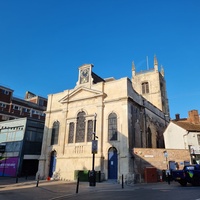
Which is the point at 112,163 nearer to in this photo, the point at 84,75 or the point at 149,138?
the point at 149,138

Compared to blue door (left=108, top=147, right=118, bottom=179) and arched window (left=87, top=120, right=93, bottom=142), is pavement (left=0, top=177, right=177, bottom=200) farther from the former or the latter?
arched window (left=87, top=120, right=93, bottom=142)

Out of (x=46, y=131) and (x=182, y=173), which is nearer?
(x=182, y=173)

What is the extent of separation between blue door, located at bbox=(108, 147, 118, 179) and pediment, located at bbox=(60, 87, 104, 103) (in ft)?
22.5

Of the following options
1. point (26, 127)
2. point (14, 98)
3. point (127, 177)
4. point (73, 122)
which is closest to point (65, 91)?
point (73, 122)

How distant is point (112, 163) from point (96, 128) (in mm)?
4266

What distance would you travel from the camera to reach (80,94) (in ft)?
83.3

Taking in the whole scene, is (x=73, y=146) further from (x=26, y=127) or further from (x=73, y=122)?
(x=26, y=127)

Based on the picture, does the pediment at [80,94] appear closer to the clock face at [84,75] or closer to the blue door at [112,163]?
the clock face at [84,75]

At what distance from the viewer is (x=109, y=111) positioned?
22297 mm

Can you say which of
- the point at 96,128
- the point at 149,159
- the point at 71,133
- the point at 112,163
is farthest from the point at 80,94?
the point at 149,159

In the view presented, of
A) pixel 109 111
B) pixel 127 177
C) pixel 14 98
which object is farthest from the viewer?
pixel 14 98

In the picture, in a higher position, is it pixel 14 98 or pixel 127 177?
pixel 14 98

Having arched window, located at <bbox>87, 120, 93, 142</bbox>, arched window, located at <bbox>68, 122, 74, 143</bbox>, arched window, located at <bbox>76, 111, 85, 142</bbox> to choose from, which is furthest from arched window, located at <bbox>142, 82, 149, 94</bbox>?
arched window, located at <bbox>68, 122, 74, 143</bbox>

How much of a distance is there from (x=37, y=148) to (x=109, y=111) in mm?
12782
